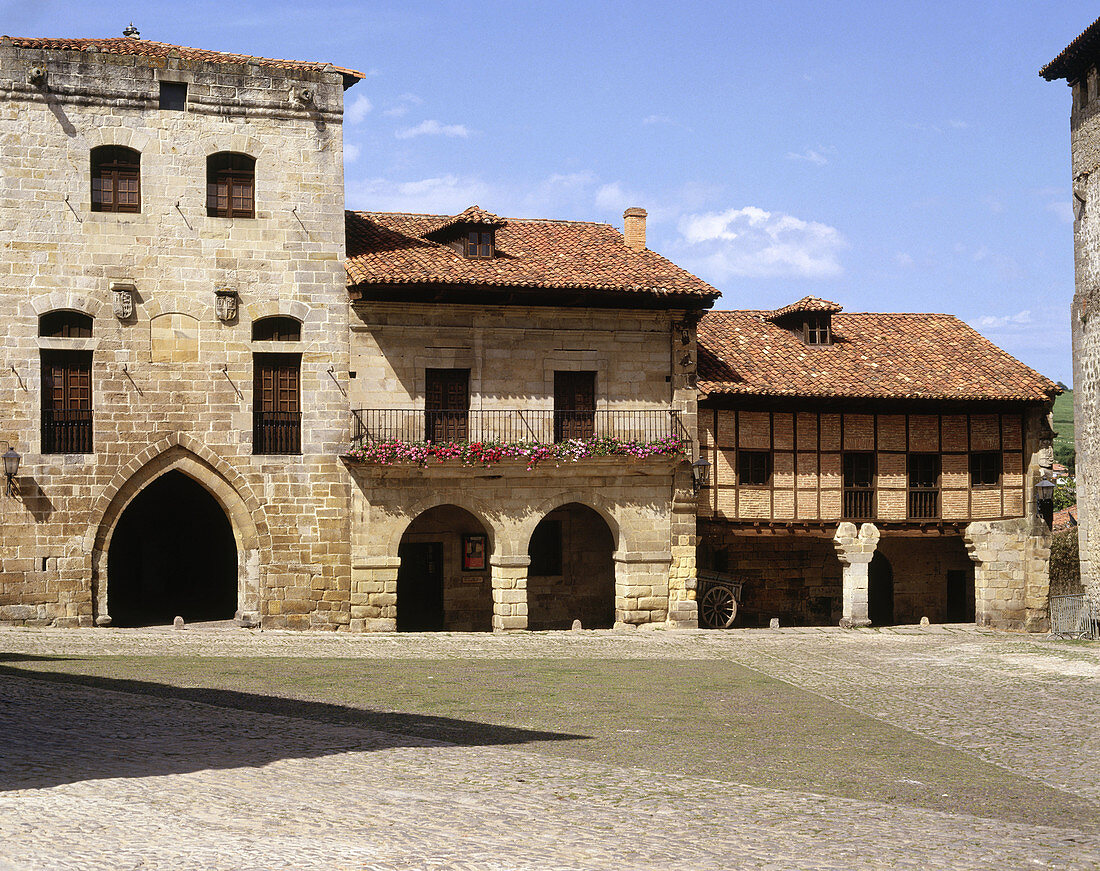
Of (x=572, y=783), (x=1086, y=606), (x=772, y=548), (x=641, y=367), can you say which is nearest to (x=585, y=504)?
(x=641, y=367)

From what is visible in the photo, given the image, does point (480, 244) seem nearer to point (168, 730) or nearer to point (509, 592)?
point (509, 592)

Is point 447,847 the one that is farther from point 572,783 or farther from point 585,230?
point 585,230

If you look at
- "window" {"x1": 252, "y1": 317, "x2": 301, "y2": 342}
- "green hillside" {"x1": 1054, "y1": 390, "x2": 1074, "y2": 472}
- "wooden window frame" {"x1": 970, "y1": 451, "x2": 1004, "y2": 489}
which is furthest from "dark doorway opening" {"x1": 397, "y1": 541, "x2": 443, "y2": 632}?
"green hillside" {"x1": 1054, "y1": 390, "x2": 1074, "y2": 472}

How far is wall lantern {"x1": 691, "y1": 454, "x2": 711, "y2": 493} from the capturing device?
26.7m

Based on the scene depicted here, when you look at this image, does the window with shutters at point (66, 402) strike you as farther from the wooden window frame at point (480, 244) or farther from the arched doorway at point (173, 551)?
the wooden window frame at point (480, 244)

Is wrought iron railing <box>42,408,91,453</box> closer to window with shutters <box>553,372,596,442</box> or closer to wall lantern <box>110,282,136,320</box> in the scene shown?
wall lantern <box>110,282,136,320</box>

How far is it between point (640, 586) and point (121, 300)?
11.9m

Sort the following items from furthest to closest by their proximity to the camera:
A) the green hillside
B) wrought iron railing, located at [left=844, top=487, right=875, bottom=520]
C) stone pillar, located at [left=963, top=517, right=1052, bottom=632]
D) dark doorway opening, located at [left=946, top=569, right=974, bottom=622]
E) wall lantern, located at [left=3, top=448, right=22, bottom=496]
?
1. the green hillside
2. dark doorway opening, located at [left=946, top=569, right=974, bottom=622]
3. wrought iron railing, located at [left=844, top=487, right=875, bottom=520]
4. stone pillar, located at [left=963, top=517, right=1052, bottom=632]
5. wall lantern, located at [left=3, top=448, right=22, bottom=496]

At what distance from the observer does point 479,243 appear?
27.2 metres

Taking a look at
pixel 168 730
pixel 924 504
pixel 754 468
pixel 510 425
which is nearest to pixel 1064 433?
pixel 924 504

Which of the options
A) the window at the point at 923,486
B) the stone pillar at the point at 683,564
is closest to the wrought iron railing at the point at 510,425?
the stone pillar at the point at 683,564

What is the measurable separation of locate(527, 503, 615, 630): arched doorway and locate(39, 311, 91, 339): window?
35.0ft

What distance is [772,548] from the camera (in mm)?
31094

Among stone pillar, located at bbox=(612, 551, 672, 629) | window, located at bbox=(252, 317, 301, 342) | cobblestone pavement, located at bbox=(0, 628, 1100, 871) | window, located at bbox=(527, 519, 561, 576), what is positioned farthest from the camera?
window, located at bbox=(527, 519, 561, 576)
